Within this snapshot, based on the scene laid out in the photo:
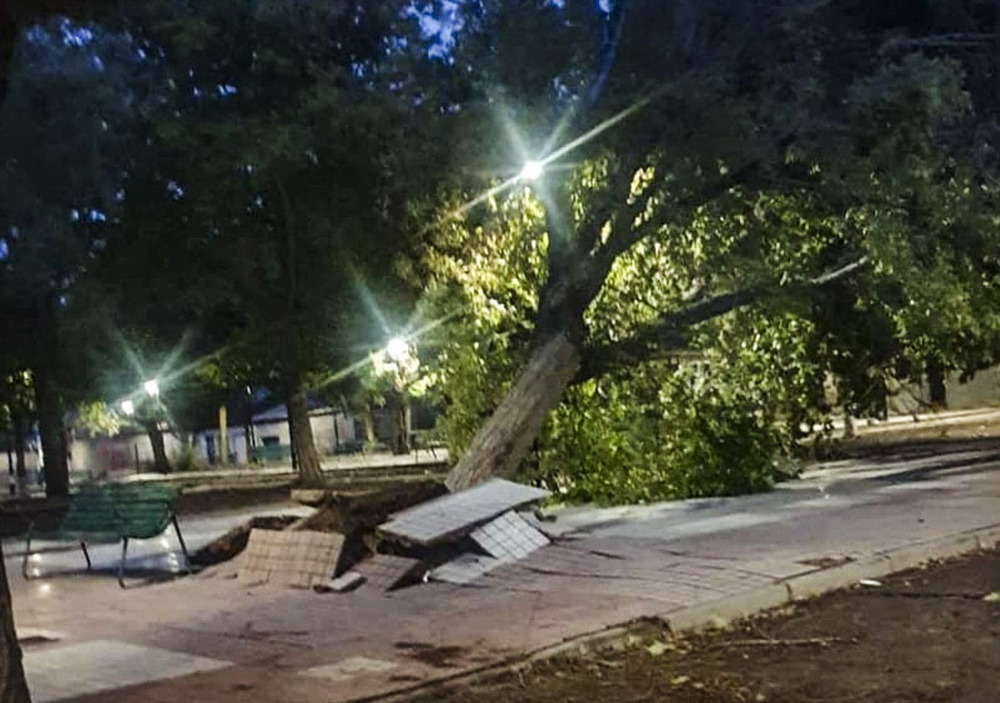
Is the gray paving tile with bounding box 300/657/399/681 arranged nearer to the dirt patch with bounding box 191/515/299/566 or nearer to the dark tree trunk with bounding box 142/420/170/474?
the dirt patch with bounding box 191/515/299/566

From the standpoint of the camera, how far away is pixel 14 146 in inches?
956

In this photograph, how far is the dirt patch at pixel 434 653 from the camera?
841 centimetres

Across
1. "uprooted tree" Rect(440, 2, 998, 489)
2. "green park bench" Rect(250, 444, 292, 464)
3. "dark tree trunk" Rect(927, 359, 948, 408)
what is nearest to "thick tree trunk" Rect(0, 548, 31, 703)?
"uprooted tree" Rect(440, 2, 998, 489)

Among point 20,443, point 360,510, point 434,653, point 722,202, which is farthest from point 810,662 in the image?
point 20,443

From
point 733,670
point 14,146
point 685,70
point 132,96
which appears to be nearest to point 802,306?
point 685,70

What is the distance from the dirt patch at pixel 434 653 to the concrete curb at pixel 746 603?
28 cm

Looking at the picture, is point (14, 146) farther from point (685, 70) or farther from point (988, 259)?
point (988, 259)

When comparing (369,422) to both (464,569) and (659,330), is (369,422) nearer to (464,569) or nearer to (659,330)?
(659,330)

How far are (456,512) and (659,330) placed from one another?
502 cm

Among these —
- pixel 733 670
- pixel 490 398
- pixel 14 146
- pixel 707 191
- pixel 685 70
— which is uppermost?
pixel 14 146

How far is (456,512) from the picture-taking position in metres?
12.5

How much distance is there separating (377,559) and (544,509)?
4.70 meters

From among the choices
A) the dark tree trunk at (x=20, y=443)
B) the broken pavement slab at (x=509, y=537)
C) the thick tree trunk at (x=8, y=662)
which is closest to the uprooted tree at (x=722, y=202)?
the broken pavement slab at (x=509, y=537)

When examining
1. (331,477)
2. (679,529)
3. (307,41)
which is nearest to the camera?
(679,529)
